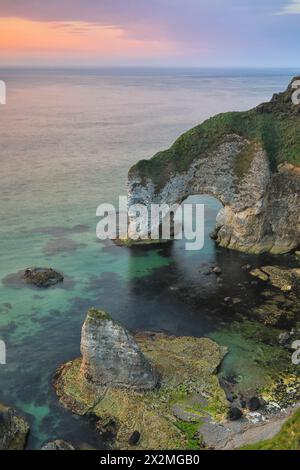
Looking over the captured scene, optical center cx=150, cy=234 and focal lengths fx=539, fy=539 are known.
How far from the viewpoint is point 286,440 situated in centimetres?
3716

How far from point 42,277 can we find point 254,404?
113ft

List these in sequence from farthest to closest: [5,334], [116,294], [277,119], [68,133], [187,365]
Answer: [68,133] < [277,119] < [116,294] < [5,334] < [187,365]

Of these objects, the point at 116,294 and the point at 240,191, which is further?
the point at 240,191

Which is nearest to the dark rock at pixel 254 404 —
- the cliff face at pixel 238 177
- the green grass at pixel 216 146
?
the cliff face at pixel 238 177

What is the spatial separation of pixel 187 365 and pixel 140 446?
38.5 ft

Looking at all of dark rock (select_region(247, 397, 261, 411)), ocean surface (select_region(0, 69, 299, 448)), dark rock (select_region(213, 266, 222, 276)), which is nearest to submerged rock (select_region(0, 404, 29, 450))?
ocean surface (select_region(0, 69, 299, 448))

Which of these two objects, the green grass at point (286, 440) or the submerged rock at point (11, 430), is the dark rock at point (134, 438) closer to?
the submerged rock at point (11, 430)

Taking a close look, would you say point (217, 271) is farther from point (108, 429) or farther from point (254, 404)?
point (108, 429)

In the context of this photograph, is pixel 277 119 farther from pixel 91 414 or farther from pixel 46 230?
pixel 91 414

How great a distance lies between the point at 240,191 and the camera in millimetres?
80375

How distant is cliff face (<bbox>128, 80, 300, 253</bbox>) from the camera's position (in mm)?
79938

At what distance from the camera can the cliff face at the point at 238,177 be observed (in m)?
79.9

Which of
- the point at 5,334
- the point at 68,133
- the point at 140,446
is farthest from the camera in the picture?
the point at 68,133
